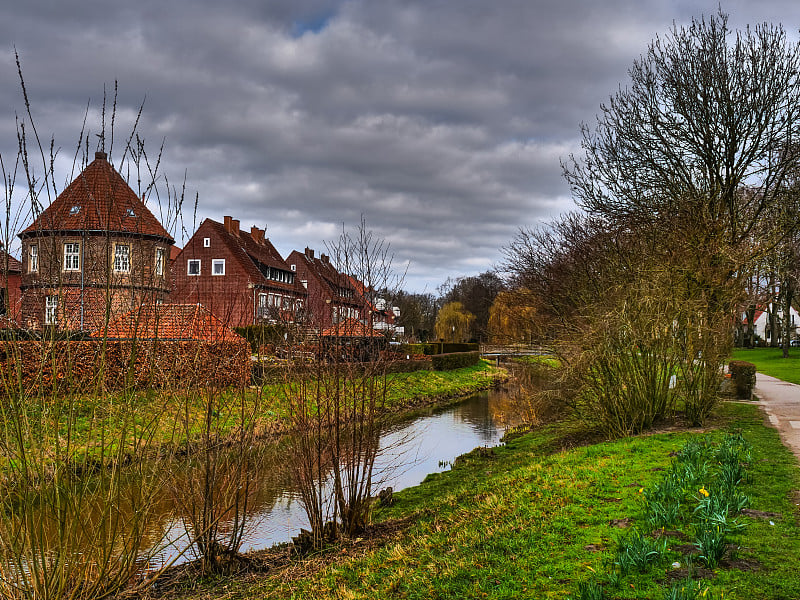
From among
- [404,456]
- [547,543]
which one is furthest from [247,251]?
[547,543]

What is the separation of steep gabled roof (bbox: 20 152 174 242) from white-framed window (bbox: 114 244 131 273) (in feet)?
0.56

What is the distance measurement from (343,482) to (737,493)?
16.2ft

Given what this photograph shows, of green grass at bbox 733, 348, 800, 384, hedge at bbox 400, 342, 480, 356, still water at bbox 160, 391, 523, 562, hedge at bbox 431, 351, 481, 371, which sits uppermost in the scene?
hedge at bbox 400, 342, 480, 356

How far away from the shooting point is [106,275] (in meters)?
5.59

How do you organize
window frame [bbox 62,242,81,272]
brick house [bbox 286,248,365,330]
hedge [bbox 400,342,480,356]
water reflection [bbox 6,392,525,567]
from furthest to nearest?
1. hedge [bbox 400,342,480,356]
2. brick house [bbox 286,248,365,330]
3. water reflection [bbox 6,392,525,567]
4. window frame [bbox 62,242,81,272]

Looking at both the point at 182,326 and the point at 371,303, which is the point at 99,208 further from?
the point at 371,303

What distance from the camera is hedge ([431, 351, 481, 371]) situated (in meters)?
35.2

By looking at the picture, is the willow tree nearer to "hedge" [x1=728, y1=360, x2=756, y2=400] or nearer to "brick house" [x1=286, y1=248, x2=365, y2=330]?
"hedge" [x1=728, y1=360, x2=756, y2=400]

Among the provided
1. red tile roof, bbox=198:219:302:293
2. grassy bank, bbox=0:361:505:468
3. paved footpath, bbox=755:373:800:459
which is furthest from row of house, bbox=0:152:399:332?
red tile roof, bbox=198:219:302:293

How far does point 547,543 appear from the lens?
19.6ft

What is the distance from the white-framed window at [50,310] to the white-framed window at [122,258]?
63 cm

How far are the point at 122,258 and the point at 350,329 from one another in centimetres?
332

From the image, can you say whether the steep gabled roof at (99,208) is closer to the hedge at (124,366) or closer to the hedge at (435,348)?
the hedge at (124,366)

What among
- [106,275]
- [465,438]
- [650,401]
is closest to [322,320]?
[106,275]
